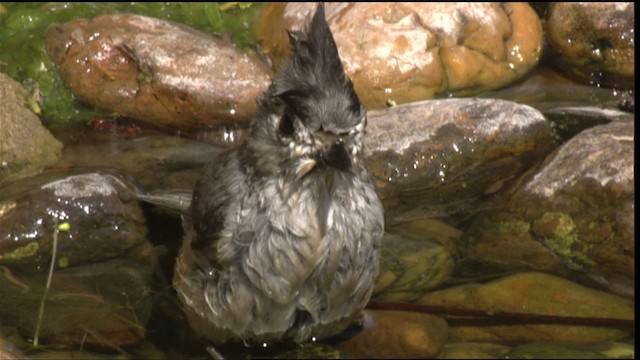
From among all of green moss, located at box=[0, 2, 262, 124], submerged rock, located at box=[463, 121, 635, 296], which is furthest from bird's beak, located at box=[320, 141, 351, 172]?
green moss, located at box=[0, 2, 262, 124]

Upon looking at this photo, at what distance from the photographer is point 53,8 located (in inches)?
292

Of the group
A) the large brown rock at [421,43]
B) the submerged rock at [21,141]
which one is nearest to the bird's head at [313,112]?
the submerged rock at [21,141]

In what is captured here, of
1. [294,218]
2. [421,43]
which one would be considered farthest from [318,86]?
[421,43]

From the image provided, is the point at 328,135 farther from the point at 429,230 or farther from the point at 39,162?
the point at 39,162

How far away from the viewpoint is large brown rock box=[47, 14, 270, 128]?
6773mm

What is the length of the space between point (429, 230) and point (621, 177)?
39.6 inches

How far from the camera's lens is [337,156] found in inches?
165

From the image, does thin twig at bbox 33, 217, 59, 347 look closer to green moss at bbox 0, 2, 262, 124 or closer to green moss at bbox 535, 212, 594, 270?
green moss at bbox 0, 2, 262, 124

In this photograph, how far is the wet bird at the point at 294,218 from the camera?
4297 millimetres

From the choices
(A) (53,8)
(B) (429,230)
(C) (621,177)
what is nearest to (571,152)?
(C) (621,177)

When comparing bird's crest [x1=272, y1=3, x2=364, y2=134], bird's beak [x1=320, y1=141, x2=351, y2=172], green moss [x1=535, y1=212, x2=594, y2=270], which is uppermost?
bird's crest [x1=272, y1=3, x2=364, y2=134]

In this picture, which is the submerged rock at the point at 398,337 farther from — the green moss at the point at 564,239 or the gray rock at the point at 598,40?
the gray rock at the point at 598,40

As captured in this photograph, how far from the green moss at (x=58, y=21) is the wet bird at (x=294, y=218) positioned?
227 centimetres

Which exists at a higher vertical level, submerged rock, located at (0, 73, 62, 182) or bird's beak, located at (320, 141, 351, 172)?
bird's beak, located at (320, 141, 351, 172)
